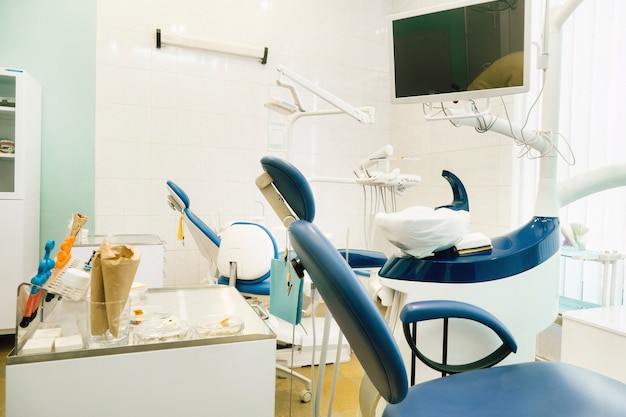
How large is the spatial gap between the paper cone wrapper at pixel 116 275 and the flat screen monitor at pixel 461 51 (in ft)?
4.10

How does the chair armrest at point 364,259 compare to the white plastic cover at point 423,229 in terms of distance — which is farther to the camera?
the chair armrest at point 364,259

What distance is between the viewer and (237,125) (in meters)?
3.87

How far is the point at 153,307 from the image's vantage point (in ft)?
3.88

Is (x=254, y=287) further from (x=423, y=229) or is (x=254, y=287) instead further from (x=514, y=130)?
(x=514, y=130)

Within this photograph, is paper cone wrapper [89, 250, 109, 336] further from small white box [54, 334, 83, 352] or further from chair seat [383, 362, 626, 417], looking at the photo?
chair seat [383, 362, 626, 417]

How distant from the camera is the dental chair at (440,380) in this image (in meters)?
0.66

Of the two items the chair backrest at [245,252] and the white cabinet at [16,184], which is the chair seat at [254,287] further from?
the white cabinet at [16,184]

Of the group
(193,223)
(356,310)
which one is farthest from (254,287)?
(356,310)

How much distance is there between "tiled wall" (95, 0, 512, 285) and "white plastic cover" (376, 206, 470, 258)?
6.84 feet

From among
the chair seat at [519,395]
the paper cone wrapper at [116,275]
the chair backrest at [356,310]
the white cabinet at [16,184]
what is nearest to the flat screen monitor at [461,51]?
the chair seat at [519,395]

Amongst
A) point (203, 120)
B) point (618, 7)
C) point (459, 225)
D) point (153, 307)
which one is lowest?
point (153, 307)

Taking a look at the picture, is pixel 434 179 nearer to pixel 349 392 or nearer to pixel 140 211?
pixel 349 392

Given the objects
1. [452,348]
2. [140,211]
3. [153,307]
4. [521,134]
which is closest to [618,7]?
[521,134]

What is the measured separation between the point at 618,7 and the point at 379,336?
2772 millimetres
